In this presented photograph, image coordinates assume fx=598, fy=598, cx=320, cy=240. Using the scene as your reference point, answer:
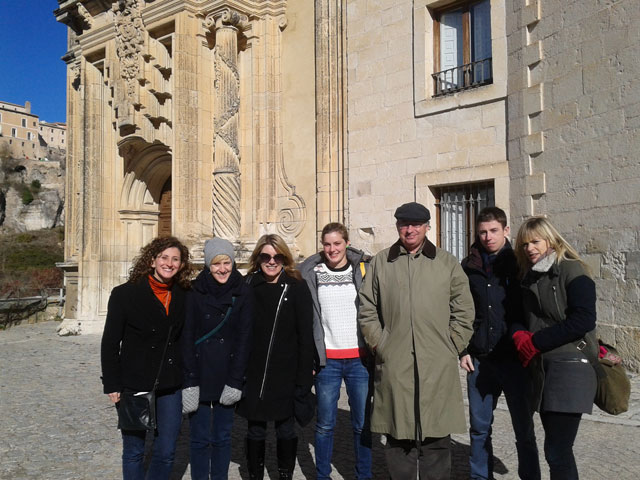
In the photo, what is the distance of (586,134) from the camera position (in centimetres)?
752

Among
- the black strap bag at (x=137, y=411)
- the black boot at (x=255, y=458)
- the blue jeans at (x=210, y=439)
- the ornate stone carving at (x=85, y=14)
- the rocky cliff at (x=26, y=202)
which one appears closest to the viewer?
the black strap bag at (x=137, y=411)

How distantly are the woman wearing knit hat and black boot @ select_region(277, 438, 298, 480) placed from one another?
36cm

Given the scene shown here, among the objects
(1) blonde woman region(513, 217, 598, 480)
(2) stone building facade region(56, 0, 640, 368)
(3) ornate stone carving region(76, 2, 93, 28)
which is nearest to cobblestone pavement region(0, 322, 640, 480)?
(1) blonde woman region(513, 217, 598, 480)

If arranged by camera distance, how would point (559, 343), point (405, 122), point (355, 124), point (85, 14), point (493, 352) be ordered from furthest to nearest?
point (85, 14), point (355, 124), point (405, 122), point (493, 352), point (559, 343)

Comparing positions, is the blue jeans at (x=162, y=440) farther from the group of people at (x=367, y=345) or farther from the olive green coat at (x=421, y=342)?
the olive green coat at (x=421, y=342)

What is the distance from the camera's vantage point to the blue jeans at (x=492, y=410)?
12.0 feet

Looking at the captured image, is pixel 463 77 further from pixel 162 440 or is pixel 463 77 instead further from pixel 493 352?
pixel 162 440

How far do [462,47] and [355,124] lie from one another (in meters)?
2.14

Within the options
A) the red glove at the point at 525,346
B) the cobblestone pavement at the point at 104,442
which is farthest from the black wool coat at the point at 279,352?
the red glove at the point at 525,346

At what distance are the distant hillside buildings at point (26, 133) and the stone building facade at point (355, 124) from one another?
284ft

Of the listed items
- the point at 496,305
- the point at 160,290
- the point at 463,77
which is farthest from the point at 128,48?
the point at 496,305

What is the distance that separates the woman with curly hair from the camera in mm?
3557

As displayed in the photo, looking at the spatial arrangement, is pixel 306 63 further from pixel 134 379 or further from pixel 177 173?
pixel 134 379

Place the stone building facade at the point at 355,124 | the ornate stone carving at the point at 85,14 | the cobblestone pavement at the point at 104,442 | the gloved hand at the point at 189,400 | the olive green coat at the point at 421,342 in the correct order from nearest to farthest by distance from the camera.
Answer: the olive green coat at the point at 421,342, the gloved hand at the point at 189,400, the cobblestone pavement at the point at 104,442, the stone building facade at the point at 355,124, the ornate stone carving at the point at 85,14
